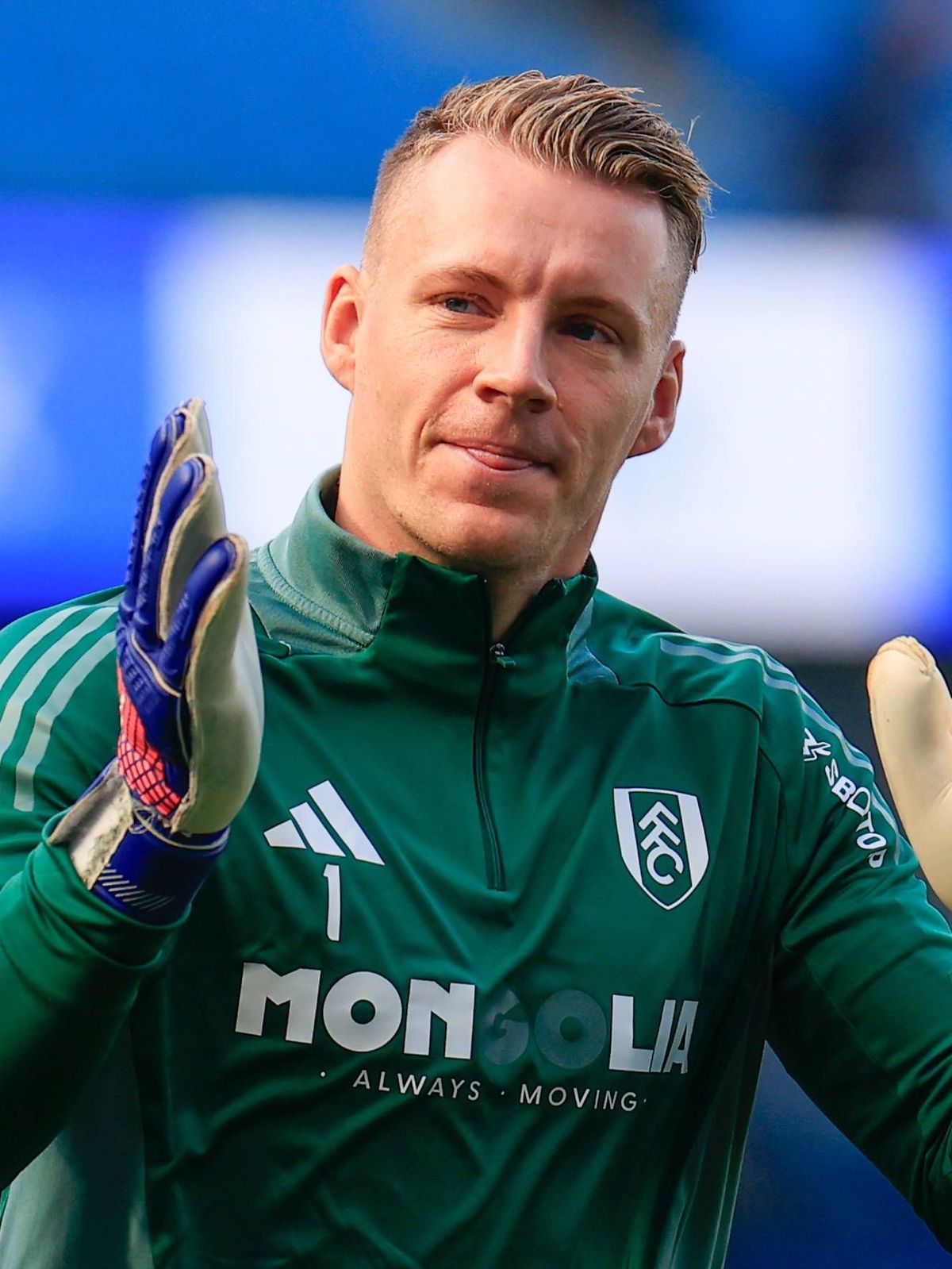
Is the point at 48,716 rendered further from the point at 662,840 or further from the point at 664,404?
the point at 664,404

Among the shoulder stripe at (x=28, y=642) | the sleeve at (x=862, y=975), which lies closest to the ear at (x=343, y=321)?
the shoulder stripe at (x=28, y=642)

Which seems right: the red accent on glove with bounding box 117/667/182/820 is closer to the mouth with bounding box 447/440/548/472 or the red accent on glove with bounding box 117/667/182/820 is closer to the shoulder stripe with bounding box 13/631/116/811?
the shoulder stripe with bounding box 13/631/116/811

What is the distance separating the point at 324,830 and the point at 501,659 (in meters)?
0.19

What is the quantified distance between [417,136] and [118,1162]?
0.82 m

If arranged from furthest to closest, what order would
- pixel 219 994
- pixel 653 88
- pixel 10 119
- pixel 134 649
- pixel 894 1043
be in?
pixel 653 88 → pixel 10 119 → pixel 894 1043 → pixel 219 994 → pixel 134 649

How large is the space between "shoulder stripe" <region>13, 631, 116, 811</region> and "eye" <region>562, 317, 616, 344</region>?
1.35 ft

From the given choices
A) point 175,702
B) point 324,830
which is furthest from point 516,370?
point 175,702

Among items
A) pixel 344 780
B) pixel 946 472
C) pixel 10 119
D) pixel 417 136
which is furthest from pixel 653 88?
pixel 344 780

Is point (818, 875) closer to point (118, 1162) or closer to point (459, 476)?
point (459, 476)

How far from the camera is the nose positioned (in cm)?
124

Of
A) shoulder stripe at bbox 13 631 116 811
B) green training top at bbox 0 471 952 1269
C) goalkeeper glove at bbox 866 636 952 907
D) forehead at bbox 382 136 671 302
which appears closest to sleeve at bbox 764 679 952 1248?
green training top at bbox 0 471 952 1269

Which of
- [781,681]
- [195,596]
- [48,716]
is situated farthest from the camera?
[781,681]

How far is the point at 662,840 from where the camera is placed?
1279 mm

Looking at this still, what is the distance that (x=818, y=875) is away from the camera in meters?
1.31
